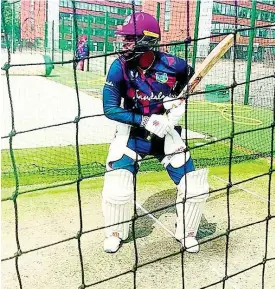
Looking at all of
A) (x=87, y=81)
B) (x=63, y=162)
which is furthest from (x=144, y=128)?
(x=87, y=81)

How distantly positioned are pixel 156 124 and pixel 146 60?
1.27ft

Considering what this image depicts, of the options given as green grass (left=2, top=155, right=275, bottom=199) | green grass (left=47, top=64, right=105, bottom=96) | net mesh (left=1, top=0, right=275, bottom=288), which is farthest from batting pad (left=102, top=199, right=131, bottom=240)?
green grass (left=47, top=64, right=105, bottom=96)

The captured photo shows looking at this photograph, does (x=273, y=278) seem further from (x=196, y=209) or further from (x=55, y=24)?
(x=55, y=24)

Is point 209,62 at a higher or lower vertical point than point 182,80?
higher

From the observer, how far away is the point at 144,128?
2863mm

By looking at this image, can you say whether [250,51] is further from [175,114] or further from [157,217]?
[175,114]

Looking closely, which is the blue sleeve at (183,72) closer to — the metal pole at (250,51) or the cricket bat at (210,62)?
the cricket bat at (210,62)

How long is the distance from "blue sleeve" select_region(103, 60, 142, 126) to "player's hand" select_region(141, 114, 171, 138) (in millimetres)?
40

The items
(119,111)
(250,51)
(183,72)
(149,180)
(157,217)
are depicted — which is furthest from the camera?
(250,51)

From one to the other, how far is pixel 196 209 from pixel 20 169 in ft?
6.06

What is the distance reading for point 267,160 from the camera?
480 cm

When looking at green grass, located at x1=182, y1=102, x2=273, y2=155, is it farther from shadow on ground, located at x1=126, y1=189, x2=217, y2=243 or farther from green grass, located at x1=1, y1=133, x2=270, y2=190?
shadow on ground, located at x1=126, y1=189, x2=217, y2=243

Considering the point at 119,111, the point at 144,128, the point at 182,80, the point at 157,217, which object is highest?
the point at 182,80

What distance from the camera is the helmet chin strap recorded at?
284cm
